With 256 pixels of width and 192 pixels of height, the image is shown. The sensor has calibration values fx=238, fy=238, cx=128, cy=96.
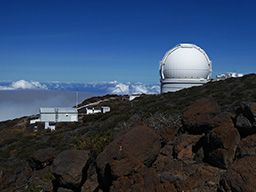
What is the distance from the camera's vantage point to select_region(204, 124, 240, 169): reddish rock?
5.26 m

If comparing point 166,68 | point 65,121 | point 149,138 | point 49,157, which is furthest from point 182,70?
point 149,138

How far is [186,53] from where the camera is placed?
36094 millimetres

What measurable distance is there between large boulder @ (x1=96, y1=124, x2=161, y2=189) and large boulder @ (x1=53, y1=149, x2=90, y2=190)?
536 millimetres

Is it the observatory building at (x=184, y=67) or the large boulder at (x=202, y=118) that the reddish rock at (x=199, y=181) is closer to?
the large boulder at (x=202, y=118)

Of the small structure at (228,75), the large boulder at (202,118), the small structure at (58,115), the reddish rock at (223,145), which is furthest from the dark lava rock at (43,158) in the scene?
the small structure at (228,75)

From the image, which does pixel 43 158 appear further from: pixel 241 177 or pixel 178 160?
pixel 241 177

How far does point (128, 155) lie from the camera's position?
5.11m

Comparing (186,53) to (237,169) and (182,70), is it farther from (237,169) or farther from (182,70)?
(237,169)

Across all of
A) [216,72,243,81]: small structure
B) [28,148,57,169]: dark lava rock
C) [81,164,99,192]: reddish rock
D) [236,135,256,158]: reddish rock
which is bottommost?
[28,148,57,169]: dark lava rock

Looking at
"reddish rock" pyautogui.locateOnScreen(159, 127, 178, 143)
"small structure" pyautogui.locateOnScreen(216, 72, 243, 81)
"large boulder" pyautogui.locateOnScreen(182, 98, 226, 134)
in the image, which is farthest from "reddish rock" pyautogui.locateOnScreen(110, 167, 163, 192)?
"small structure" pyautogui.locateOnScreen(216, 72, 243, 81)

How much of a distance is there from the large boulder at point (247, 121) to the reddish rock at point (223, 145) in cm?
20

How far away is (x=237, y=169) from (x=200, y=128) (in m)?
2.56

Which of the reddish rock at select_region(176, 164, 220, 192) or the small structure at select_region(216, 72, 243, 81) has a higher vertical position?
the small structure at select_region(216, 72, 243, 81)

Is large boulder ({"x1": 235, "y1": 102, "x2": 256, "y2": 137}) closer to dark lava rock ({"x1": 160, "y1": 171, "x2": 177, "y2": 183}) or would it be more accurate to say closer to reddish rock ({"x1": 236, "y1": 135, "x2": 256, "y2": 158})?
reddish rock ({"x1": 236, "y1": 135, "x2": 256, "y2": 158})
